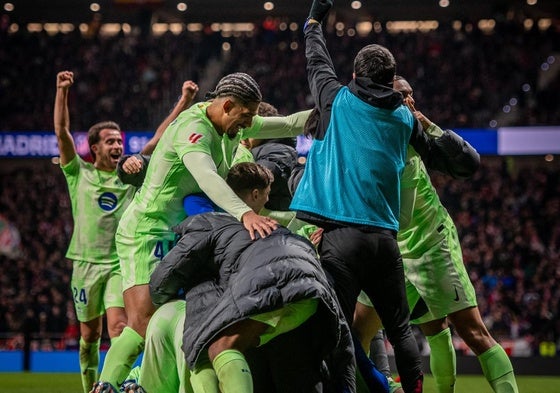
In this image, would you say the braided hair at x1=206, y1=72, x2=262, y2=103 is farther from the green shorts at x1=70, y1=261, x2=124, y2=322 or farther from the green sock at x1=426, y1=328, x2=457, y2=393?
the green shorts at x1=70, y1=261, x2=124, y2=322

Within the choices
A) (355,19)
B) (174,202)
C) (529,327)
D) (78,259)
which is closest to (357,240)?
(174,202)

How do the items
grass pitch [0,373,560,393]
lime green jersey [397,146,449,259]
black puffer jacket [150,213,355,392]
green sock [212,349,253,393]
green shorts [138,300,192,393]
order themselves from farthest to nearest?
1. grass pitch [0,373,560,393]
2. lime green jersey [397,146,449,259]
3. green shorts [138,300,192,393]
4. black puffer jacket [150,213,355,392]
5. green sock [212,349,253,393]

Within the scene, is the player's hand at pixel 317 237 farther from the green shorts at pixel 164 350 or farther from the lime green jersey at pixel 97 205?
the lime green jersey at pixel 97 205

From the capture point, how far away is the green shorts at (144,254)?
597 cm

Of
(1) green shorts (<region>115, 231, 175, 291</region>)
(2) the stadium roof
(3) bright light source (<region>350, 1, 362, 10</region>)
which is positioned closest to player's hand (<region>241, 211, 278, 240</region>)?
(1) green shorts (<region>115, 231, 175, 291</region>)

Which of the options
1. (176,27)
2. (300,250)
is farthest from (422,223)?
(176,27)

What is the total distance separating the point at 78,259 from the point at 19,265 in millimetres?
13460

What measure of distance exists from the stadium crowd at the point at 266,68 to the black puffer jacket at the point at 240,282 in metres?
19.1

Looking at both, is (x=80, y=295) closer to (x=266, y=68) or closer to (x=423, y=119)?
(x=423, y=119)

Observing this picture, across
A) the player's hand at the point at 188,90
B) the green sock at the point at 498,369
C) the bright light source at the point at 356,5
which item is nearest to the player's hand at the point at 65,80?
the player's hand at the point at 188,90

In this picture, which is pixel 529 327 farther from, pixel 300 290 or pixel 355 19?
pixel 355 19

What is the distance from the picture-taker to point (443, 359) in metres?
6.51

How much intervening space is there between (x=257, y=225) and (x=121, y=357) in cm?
147

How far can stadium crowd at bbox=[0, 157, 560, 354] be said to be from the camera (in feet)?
57.4
